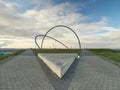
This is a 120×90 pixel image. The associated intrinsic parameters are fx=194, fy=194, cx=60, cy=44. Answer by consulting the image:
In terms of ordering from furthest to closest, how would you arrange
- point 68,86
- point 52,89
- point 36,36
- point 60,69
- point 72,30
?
point 36,36 → point 72,30 → point 60,69 → point 68,86 → point 52,89

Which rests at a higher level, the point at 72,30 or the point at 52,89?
the point at 72,30

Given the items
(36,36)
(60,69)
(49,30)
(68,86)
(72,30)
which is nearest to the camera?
(68,86)

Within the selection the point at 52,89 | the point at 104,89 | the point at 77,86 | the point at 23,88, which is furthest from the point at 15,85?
the point at 104,89

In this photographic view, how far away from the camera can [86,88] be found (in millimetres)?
8781

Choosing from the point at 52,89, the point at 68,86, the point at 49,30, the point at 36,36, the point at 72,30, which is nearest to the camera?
the point at 52,89

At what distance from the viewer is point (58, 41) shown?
8912cm

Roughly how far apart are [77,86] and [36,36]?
265 ft

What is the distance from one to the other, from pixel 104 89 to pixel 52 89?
7.52 feet

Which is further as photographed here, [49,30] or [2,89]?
[49,30]

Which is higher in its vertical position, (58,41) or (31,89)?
(58,41)

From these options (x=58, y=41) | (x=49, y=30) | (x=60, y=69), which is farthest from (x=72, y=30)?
(x=60, y=69)

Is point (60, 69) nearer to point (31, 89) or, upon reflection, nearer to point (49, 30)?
point (31, 89)

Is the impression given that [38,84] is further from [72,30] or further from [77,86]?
[72,30]

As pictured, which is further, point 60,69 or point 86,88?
point 60,69
